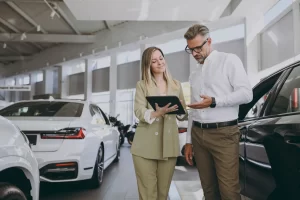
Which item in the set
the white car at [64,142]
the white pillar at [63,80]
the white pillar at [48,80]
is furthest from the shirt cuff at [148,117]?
the white pillar at [48,80]

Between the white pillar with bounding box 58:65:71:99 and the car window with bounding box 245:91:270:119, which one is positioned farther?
the white pillar with bounding box 58:65:71:99

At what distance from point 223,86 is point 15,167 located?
4.28 ft

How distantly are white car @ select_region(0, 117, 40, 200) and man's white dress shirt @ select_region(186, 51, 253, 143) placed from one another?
42.0 inches

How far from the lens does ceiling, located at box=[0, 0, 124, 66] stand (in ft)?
35.9

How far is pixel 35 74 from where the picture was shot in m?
20.0

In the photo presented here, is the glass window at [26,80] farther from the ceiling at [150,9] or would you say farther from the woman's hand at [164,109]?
the woman's hand at [164,109]

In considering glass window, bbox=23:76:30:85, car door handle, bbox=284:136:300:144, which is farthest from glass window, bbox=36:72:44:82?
car door handle, bbox=284:136:300:144

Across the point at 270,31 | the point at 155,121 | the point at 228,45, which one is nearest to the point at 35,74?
the point at 228,45

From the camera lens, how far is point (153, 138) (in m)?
1.93

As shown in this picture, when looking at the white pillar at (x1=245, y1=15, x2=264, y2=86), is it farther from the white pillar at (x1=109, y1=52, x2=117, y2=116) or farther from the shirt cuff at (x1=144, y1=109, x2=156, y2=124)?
the shirt cuff at (x1=144, y1=109, x2=156, y2=124)

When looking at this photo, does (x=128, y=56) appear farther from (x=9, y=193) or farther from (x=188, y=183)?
(x=9, y=193)

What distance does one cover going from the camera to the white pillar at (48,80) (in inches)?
734

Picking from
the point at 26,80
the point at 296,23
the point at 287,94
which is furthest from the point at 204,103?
the point at 26,80

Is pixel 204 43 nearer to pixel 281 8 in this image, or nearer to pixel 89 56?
pixel 281 8
